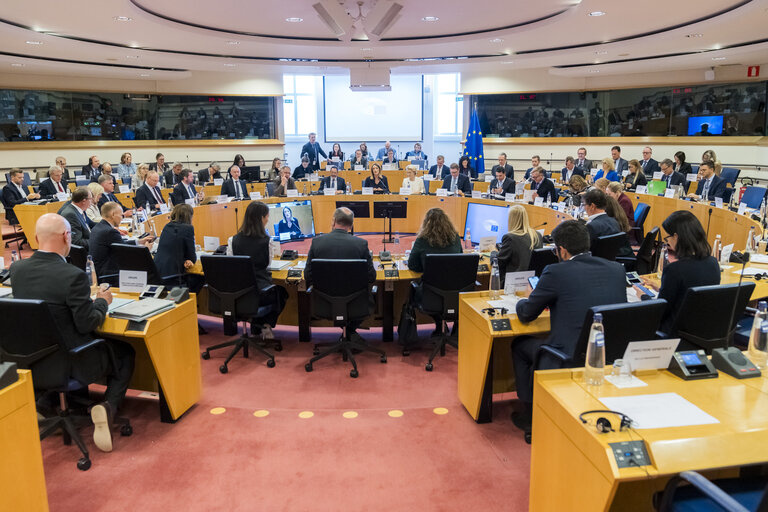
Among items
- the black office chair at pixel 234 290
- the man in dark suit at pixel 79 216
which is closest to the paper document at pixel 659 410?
the black office chair at pixel 234 290

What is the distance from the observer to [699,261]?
332cm

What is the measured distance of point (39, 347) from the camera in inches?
121

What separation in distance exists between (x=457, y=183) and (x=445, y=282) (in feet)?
19.4

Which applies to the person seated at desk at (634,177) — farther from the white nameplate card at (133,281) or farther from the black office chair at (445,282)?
the white nameplate card at (133,281)

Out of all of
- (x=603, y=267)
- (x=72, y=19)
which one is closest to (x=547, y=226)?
(x=603, y=267)

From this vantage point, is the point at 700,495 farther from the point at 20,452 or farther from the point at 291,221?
the point at 291,221

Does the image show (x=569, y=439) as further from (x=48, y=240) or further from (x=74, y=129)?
(x=74, y=129)

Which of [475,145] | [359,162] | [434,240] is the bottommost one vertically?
[434,240]

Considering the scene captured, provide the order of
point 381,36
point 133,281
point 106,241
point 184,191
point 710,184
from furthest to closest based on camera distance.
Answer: point 184,191 < point 710,184 < point 381,36 < point 106,241 < point 133,281

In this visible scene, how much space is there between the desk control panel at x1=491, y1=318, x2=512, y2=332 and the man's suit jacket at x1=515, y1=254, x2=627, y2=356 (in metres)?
0.33

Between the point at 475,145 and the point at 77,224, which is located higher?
the point at 475,145

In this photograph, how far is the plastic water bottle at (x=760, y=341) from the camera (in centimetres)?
264

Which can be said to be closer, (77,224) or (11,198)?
(77,224)

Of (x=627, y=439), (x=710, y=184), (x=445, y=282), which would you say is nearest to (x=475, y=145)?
(x=710, y=184)
